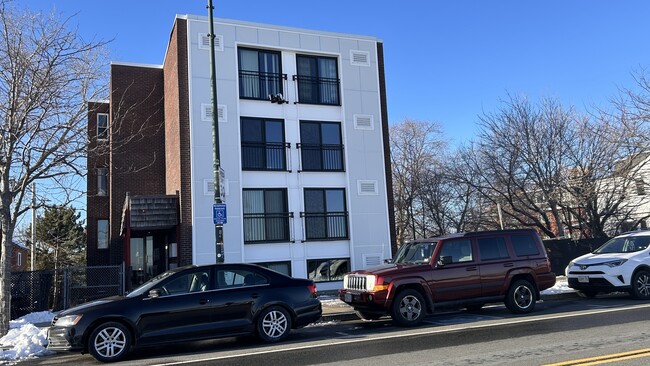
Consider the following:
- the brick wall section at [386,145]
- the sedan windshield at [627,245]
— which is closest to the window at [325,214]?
the brick wall section at [386,145]

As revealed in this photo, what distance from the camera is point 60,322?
8617 mm

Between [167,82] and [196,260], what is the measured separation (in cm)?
767

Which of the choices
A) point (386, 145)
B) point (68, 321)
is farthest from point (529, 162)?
point (68, 321)

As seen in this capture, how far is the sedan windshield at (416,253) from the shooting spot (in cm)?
1171

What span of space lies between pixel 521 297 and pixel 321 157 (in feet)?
33.6

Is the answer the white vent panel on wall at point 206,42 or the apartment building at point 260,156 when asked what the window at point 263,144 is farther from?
the white vent panel on wall at point 206,42

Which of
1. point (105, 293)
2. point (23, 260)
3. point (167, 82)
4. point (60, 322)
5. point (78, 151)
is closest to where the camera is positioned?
point (60, 322)

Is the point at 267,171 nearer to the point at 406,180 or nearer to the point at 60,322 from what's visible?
the point at 60,322

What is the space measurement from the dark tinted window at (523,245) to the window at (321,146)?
366 inches

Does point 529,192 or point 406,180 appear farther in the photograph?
point 406,180

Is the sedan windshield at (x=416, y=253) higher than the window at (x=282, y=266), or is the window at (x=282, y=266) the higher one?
the sedan windshield at (x=416, y=253)

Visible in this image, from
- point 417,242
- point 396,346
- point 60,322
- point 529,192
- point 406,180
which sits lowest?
point 396,346

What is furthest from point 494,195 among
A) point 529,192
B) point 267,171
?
point 267,171

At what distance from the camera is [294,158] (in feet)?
65.8
